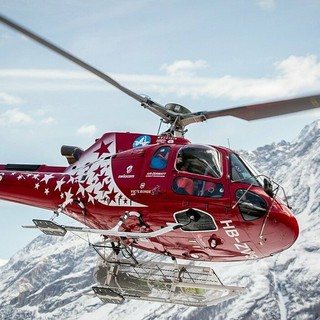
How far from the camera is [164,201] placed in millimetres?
21922

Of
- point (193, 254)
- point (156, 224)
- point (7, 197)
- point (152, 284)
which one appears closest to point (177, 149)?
point (156, 224)

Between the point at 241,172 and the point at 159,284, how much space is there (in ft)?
21.2

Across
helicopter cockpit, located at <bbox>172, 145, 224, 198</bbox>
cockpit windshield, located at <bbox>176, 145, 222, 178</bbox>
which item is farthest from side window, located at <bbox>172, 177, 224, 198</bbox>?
cockpit windshield, located at <bbox>176, 145, 222, 178</bbox>

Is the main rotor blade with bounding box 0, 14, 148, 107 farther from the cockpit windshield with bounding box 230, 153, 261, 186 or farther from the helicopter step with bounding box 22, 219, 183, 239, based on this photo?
the helicopter step with bounding box 22, 219, 183, 239

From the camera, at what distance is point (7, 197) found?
89.3ft

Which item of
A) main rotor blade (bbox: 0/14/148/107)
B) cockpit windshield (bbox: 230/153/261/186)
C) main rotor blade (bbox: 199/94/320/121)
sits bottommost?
cockpit windshield (bbox: 230/153/261/186)

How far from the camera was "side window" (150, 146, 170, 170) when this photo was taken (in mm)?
22375

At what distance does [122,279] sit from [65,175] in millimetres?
4757

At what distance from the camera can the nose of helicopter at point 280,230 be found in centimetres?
2073

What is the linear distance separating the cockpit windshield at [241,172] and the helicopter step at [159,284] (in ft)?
15.4

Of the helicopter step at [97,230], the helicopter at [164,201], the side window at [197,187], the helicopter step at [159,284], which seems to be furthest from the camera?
the helicopter step at [159,284]

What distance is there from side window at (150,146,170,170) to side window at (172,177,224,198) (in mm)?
849

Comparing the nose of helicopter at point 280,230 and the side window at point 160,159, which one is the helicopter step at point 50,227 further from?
the nose of helicopter at point 280,230

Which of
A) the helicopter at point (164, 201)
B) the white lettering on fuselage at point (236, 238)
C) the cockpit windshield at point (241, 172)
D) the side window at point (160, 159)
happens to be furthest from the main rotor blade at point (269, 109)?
the white lettering on fuselage at point (236, 238)
